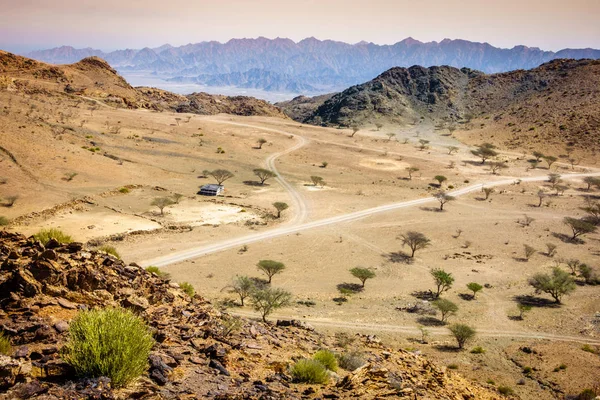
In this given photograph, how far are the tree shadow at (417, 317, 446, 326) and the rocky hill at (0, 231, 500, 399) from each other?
10.5 metres

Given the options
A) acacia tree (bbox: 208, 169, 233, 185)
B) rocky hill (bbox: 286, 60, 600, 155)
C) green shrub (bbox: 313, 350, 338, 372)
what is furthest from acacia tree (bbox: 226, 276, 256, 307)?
rocky hill (bbox: 286, 60, 600, 155)

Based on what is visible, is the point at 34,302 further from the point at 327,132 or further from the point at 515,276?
the point at 327,132

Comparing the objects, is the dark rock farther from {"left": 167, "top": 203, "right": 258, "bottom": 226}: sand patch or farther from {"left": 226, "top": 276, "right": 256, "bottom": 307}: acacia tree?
{"left": 167, "top": 203, "right": 258, "bottom": 226}: sand patch

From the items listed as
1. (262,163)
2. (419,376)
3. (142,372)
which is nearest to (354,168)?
(262,163)

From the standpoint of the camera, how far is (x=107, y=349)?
27.2 ft

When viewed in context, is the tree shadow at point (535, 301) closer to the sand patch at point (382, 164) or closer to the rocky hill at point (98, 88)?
the sand patch at point (382, 164)

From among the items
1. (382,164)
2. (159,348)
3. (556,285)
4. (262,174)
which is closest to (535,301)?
(556,285)

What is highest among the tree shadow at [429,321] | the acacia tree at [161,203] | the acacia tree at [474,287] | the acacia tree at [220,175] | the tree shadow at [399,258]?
the acacia tree at [220,175]

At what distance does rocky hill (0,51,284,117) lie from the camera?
369ft

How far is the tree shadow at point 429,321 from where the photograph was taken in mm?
27219

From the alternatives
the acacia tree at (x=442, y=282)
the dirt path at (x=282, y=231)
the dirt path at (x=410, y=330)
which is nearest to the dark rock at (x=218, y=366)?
the dirt path at (x=410, y=330)

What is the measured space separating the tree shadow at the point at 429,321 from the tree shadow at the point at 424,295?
12.3 feet

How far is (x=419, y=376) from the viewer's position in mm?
13844

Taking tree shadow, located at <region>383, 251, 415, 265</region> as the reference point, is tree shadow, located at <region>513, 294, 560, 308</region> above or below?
below
